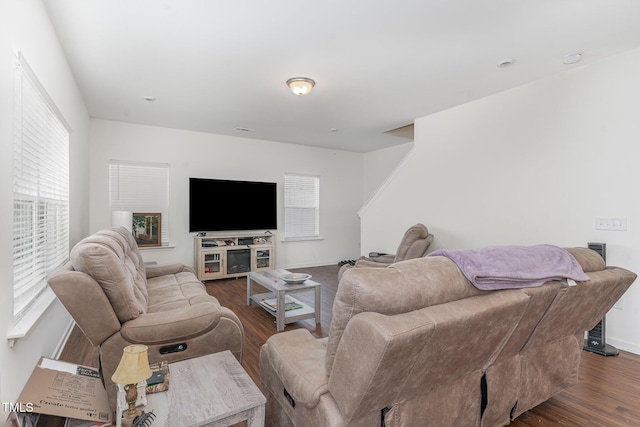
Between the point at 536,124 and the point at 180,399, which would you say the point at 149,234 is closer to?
the point at 180,399

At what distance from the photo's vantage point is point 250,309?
3.94m

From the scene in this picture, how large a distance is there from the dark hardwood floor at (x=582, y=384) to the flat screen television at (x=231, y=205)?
2.30 metres

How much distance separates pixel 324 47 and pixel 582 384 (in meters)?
3.23

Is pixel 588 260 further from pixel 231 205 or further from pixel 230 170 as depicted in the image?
pixel 230 170

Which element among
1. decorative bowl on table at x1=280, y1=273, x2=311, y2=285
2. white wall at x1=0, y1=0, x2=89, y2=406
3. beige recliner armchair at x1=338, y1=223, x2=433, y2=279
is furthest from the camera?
beige recliner armchair at x1=338, y1=223, x2=433, y2=279

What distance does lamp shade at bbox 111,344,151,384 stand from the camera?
109 centimetres

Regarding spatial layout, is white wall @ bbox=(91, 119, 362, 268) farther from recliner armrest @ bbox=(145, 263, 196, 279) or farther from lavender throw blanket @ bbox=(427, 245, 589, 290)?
lavender throw blanket @ bbox=(427, 245, 589, 290)

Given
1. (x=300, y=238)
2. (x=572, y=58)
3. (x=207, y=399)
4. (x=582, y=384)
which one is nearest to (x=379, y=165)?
(x=300, y=238)

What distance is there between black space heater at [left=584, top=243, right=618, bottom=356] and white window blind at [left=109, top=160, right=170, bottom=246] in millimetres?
5553

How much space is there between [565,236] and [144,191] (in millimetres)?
5670

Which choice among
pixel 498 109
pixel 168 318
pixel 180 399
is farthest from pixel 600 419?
pixel 498 109

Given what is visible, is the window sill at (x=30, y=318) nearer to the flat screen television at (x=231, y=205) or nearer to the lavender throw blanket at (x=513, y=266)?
the lavender throw blanket at (x=513, y=266)

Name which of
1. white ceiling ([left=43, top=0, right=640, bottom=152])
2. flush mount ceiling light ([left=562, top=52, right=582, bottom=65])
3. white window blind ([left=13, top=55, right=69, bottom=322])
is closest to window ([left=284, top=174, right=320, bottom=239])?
white ceiling ([left=43, top=0, right=640, bottom=152])

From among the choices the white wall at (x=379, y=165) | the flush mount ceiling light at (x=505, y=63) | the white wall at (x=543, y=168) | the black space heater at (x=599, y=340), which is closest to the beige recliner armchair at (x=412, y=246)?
the white wall at (x=543, y=168)
